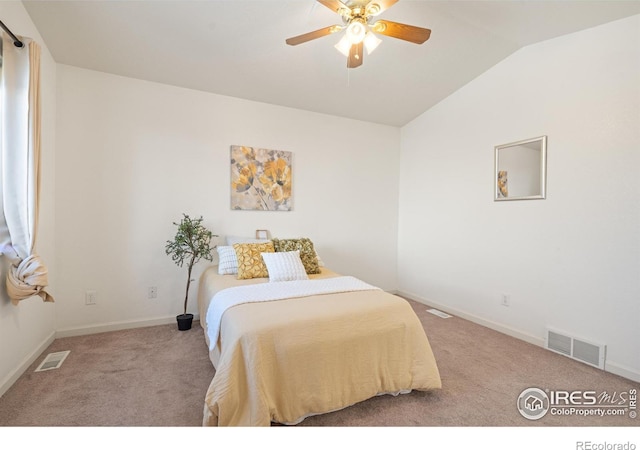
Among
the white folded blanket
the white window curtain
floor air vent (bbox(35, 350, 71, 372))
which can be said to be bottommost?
floor air vent (bbox(35, 350, 71, 372))

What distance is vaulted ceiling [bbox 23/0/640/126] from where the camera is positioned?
2248 mm

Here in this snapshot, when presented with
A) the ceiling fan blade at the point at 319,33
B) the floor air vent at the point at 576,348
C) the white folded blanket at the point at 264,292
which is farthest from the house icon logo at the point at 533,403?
the ceiling fan blade at the point at 319,33

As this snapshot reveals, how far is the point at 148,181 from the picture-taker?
306 cm

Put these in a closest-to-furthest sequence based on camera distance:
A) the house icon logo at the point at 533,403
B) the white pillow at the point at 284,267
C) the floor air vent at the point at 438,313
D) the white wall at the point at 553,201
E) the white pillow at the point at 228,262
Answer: the house icon logo at the point at 533,403
the white wall at the point at 553,201
the white pillow at the point at 284,267
the white pillow at the point at 228,262
the floor air vent at the point at 438,313

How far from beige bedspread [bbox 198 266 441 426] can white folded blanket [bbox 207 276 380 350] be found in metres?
0.08

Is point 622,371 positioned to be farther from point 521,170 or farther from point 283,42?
point 283,42

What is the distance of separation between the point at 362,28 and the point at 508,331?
10.4ft

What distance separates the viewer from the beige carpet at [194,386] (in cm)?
171

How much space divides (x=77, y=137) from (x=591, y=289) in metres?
4.88

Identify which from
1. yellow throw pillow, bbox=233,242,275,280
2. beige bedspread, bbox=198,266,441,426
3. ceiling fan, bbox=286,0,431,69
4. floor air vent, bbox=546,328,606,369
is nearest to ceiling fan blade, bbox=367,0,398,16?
ceiling fan, bbox=286,0,431,69

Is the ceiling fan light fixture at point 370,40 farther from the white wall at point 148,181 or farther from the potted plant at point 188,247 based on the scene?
the potted plant at point 188,247

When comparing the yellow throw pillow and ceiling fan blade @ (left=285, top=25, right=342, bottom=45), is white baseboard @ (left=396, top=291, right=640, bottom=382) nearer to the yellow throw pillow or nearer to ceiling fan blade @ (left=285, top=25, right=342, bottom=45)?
the yellow throw pillow

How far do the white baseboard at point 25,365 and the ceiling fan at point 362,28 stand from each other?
298 centimetres
